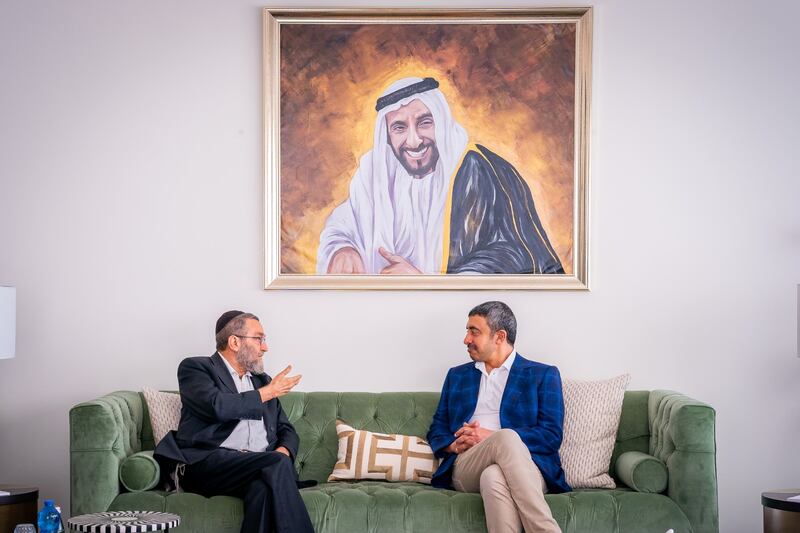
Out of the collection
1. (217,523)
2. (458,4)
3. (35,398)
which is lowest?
(217,523)

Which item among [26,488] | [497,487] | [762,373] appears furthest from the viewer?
[762,373]

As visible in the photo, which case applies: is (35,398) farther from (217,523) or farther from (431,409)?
(431,409)

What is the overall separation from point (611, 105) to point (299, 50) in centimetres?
169

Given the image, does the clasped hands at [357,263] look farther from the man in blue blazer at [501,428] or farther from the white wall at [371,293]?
the man in blue blazer at [501,428]

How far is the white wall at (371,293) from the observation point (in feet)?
17.3

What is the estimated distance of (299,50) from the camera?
530 cm

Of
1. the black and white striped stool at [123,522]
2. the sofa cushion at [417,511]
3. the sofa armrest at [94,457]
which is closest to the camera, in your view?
the black and white striped stool at [123,522]

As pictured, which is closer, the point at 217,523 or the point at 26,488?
the point at 217,523

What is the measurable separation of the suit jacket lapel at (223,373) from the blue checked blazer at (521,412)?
3.18ft

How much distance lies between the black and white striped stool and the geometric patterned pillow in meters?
1.10

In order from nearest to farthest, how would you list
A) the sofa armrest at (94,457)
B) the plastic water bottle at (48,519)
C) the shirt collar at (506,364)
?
the plastic water bottle at (48,519), the sofa armrest at (94,457), the shirt collar at (506,364)

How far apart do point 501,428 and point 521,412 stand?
0.40ft

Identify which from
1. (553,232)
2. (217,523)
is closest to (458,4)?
(553,232)

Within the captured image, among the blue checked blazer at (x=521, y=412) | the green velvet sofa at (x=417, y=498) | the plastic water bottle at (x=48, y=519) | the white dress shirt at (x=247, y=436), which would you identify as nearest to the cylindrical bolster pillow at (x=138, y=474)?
the green velvet sofa at (x=417, y=498)
